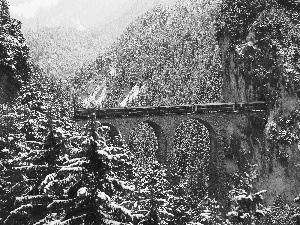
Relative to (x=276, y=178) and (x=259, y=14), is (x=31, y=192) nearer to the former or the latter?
(x=276, y=178)

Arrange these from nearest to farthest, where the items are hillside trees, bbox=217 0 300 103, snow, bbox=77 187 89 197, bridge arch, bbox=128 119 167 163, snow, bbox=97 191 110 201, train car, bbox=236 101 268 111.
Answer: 1. snow, bbox=77 187 89 197
2. snow, bbox=97 191 110 201
3. bridge arch, bbox=128 119 167 163
4. train car, bbox=236 101 268 111
5. hillside trees, bbox=217 0 300 103

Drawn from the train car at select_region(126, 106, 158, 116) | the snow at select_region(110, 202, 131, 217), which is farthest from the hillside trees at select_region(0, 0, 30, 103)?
the snow at select_region(110, 202, 131, 217)

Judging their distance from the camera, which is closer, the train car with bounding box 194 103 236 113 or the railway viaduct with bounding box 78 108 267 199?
the railway viaduct with bounding box 78 108 267 199

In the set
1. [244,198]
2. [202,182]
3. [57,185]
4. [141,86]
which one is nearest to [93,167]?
[57,185]

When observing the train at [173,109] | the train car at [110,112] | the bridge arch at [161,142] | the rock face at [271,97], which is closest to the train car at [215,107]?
the train at [173,109]

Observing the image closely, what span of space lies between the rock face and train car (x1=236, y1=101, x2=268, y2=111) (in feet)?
2.94

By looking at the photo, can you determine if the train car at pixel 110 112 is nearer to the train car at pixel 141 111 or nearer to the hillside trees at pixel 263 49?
the train car at pixel 141 111

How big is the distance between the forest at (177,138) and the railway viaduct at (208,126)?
38.6 inches

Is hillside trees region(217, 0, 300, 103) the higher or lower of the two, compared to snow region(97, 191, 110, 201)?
higher

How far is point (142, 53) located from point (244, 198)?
153355mm

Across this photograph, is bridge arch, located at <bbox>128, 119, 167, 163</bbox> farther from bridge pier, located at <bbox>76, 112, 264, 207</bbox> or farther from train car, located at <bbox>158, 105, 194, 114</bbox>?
train car, located at <bbox>158, 105, 194, 114</bbox>

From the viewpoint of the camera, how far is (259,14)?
2283 inches

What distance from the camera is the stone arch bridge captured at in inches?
1965

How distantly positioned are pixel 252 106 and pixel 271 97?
2868 mm
